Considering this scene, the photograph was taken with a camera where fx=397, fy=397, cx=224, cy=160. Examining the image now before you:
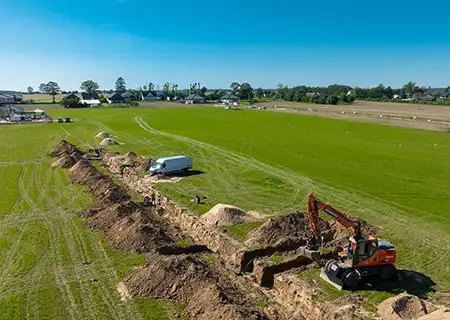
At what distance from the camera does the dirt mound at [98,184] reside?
103 feet

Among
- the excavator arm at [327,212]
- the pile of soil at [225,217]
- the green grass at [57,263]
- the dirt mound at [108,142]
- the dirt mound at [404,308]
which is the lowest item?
the dirt mound at [108,142]

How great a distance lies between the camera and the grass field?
19953 mm

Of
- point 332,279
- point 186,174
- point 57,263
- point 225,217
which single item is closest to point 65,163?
point 186,174

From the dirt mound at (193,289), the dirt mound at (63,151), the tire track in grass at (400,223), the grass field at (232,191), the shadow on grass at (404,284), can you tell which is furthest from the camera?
the dirt mound at (63,151)

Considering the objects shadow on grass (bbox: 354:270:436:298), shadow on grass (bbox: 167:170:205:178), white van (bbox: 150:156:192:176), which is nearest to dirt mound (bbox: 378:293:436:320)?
shadow on grass (bbox: 354:270:436:298)

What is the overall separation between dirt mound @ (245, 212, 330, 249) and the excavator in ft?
14.1

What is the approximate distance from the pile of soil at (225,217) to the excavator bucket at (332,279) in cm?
876

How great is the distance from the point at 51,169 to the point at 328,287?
118ft

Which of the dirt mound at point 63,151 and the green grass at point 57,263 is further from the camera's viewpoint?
the dirt mound at point 63,151

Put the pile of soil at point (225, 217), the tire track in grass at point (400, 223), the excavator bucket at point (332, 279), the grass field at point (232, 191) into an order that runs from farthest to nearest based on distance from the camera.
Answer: the pile of soil at point (225, 217) < the tire track in grass at point (400, 223) < the grass field at point (232, 191) < the excavator bucket at point (332, 279)

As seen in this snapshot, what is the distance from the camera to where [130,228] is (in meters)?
24.2

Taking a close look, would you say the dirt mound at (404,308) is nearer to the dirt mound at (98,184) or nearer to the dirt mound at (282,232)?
the dirt mound at (282,232)

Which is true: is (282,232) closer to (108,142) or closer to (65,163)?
(65,163)

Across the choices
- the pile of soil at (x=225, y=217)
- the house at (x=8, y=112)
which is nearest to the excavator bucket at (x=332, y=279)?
the pile of soil at (x=225, y=217)
